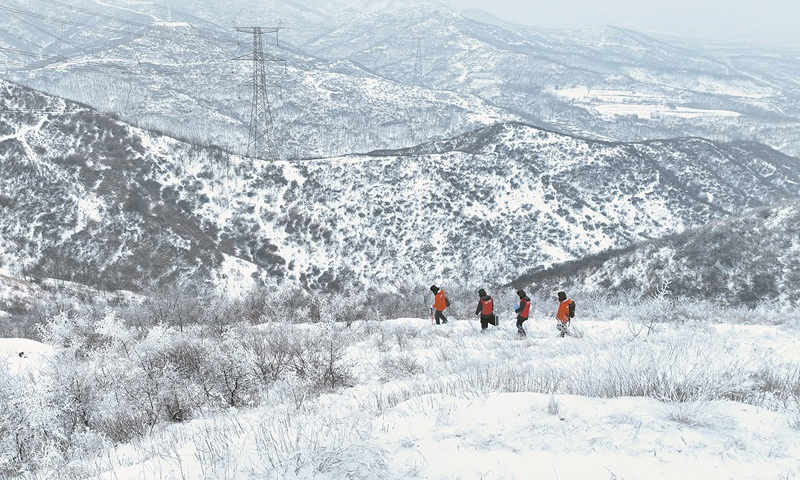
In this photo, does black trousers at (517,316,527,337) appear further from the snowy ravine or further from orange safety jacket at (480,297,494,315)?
the snowy ravine

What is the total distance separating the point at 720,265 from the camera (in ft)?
121

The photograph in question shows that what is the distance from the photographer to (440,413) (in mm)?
3857

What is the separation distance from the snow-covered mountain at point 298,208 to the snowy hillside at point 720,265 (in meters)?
11.0

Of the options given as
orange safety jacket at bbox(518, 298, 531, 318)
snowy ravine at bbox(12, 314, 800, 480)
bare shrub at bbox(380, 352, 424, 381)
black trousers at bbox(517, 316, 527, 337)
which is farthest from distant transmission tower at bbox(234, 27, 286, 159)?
snowy ravine at bbox(12, 314, 800, 480)

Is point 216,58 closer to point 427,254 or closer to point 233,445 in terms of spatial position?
point 427,254

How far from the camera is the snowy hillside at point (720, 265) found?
111 feet

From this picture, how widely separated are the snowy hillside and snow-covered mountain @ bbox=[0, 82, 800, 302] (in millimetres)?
11003

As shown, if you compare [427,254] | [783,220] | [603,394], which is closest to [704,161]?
[783,220]

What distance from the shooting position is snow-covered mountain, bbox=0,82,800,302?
42188mm

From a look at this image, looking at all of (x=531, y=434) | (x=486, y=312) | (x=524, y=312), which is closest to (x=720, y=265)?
(x=524, y=312)

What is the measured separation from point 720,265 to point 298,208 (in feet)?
156

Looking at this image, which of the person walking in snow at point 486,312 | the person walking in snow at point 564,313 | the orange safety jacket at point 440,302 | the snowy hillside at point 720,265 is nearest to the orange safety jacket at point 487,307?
the person walking in snow at point 486,312

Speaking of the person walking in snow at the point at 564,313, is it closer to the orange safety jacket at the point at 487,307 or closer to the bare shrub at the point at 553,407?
the orange safety jacket at the point at 487,307

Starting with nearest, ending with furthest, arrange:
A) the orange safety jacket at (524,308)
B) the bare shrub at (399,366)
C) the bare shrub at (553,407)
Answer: the bare shrub at (553,407), the bare shrub at (399,366), the orange safety jacket at (524,308)
